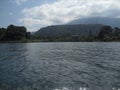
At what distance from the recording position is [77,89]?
62.4 feet

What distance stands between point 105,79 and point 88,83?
9.77 ft

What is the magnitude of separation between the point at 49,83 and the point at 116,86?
7754mm

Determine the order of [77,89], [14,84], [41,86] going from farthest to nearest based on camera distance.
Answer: [14,84] → [41,86] → [77,89]

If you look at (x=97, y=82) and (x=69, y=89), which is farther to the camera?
(x=97, y=82)

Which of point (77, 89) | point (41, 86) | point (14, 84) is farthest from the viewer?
point (14, 84)

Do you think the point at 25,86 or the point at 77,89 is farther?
the point at 25,86

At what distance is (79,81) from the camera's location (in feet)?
73.0

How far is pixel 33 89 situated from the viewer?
19281 mm

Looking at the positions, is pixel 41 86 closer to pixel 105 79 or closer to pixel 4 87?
pixel 4 87

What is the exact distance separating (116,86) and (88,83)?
3.27 m

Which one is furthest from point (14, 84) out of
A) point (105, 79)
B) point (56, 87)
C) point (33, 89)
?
point (105, 79)

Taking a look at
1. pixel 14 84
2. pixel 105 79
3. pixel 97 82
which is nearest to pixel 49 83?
pixel 14 84

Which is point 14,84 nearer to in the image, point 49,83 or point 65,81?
point 49,83

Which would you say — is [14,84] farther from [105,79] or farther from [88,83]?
[105,79]
